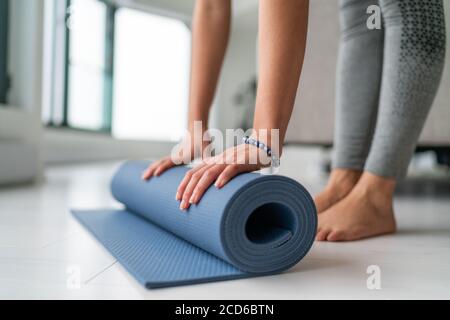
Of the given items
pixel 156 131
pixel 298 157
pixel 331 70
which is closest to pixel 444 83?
pixel 331 70

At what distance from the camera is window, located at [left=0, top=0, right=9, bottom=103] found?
285 centimetres

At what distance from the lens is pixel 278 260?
864mm

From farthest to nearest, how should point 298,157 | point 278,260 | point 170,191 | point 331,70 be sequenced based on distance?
point 298,157 → point 331,70 → point 170,191 → point 278,260

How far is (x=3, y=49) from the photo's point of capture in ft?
9.41

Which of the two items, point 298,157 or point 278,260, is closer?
point 278,260

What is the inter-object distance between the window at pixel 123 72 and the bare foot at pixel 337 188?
14.9 feet

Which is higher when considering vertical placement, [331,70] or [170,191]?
[331,70]

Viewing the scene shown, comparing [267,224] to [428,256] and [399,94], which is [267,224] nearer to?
[428,256]

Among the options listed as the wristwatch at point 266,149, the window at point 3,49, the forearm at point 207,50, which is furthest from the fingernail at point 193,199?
the window at point 3,49

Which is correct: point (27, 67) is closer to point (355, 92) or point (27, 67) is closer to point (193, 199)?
point (355, 92)

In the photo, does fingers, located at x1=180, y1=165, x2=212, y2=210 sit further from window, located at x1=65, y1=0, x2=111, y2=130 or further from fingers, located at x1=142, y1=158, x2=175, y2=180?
window, located at x1=65, y1=0, x2=111, y2=130

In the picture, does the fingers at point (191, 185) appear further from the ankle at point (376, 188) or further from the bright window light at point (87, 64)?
the bright window light at point (87, 64)

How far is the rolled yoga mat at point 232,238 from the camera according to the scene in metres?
0.82
